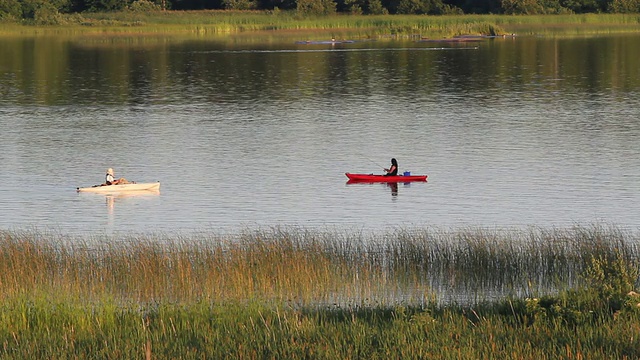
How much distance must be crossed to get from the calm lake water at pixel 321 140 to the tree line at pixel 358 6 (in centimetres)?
3383

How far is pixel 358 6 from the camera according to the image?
12938cm

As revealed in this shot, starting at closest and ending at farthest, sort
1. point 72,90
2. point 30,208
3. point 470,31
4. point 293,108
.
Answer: point 30,208 → point 293,108 → point 72,90 → point 470,31

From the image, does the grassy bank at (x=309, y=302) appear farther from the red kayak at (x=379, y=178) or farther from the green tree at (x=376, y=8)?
the green tree at (x=376, y=8)

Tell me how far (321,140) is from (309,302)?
90.9 ft

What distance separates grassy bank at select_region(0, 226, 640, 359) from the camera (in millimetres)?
14148

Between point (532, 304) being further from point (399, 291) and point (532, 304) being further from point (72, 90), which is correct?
point (72, 90)

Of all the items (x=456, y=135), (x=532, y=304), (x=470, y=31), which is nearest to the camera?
(x=532, y=304)

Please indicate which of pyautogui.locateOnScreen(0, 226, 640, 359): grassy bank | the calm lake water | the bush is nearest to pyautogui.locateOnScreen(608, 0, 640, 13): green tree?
the calm lake water

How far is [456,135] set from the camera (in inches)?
1843

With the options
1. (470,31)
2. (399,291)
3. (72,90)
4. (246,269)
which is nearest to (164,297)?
(246,269)

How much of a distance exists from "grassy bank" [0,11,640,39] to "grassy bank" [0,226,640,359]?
317 ft

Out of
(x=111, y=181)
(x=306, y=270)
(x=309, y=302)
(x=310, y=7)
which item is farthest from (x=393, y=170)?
(x=310, y=7)

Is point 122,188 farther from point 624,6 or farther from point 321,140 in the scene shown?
point 624,6

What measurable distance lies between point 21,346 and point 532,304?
6440 mm
